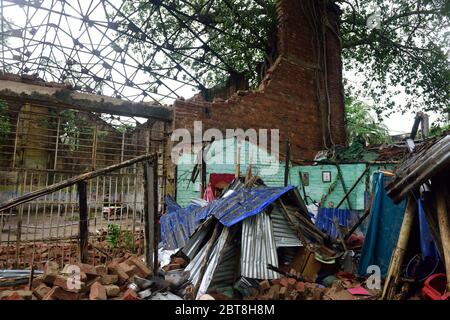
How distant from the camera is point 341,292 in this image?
12.0 feet

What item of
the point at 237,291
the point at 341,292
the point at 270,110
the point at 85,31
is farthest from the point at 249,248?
the point at 85,31

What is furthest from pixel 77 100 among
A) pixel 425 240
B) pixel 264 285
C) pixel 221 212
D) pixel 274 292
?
pixel 425 240

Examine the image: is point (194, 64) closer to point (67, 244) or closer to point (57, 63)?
point (57, 63)

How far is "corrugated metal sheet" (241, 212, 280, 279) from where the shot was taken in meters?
3.96

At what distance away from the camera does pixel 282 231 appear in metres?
4.48

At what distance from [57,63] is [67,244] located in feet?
33.3

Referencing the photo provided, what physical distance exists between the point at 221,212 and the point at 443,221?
8.60 ft

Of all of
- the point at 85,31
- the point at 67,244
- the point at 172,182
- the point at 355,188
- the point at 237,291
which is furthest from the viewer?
the point at 85,31

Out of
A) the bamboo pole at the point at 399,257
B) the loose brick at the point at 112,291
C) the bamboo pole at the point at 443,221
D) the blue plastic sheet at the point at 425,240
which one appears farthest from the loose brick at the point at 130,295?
the blue plastic sheet at the point at 425,240

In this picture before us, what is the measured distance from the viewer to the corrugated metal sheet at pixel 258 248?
396 centimetres

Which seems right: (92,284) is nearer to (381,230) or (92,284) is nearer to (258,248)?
(258,248)

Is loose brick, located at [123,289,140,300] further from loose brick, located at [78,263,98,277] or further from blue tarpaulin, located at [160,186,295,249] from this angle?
blue tarpaulin, located at [160,186,295,249]

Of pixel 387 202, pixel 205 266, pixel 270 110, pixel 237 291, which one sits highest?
pixel 270 110

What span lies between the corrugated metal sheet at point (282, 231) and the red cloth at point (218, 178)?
2671 millimetres
